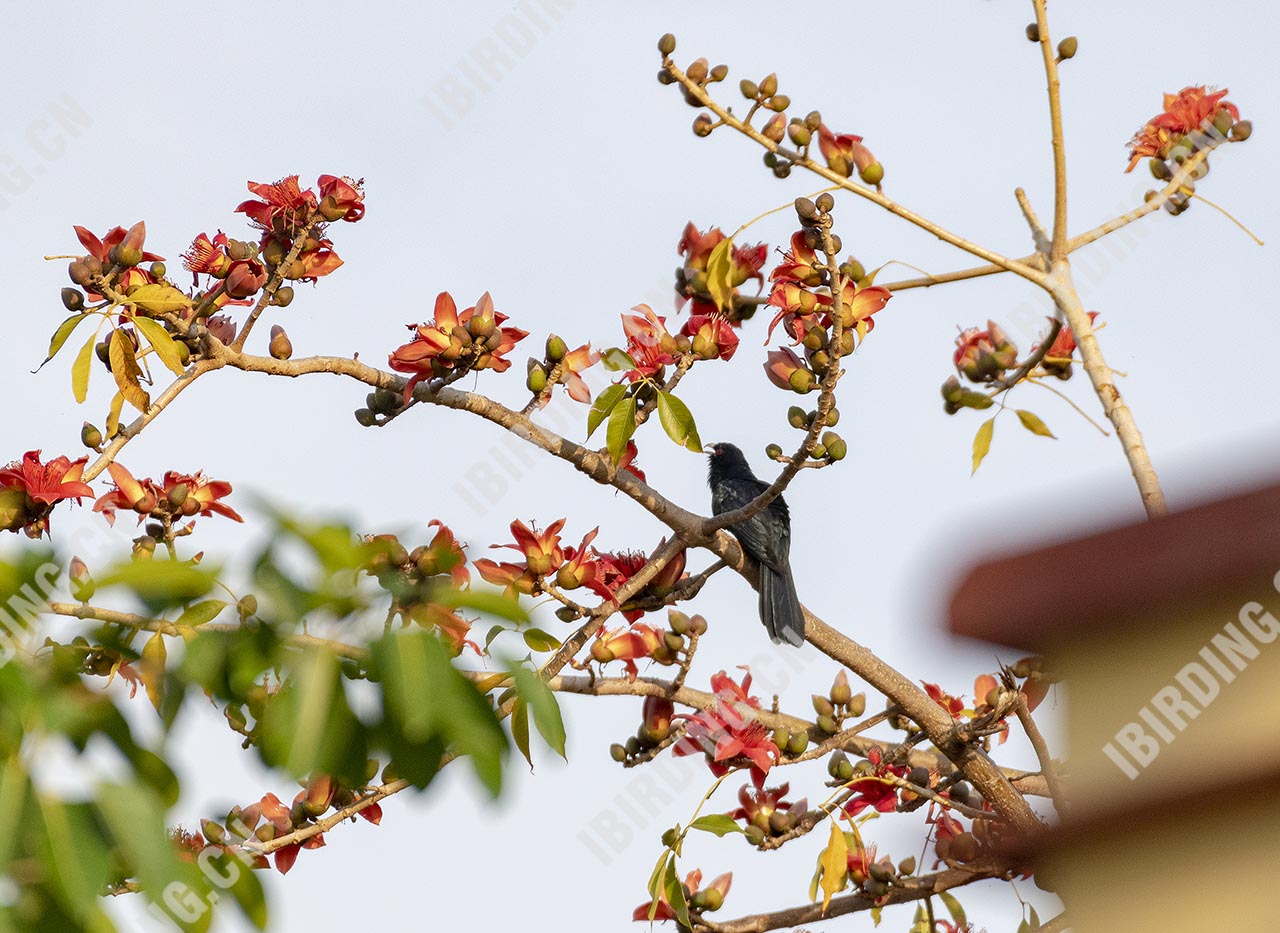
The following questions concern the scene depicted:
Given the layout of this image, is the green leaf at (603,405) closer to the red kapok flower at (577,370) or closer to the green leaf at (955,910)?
the red kapok flower at (577,370)

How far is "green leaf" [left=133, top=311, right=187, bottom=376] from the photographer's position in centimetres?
267

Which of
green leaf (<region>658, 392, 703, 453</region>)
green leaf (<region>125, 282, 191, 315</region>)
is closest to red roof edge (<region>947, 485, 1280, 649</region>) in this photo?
green leaf (<region>658, 392, 703, 453</region>)

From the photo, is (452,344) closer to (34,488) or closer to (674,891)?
(34,488)

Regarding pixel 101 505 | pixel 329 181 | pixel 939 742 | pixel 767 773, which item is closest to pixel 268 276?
pixel 329 181

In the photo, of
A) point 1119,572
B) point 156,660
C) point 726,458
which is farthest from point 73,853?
point 726,458

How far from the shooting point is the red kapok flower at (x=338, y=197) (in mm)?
3045

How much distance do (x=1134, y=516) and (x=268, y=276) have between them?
2200 mm

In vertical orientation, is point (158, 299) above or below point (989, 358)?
above

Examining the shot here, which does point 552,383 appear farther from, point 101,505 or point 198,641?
point 198,641

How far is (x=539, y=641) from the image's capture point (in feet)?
9.49

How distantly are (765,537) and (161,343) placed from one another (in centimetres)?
198

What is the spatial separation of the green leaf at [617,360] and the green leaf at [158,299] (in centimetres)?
84

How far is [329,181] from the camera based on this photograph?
10.00 feet

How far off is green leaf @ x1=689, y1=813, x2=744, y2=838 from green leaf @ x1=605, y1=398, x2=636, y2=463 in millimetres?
778
